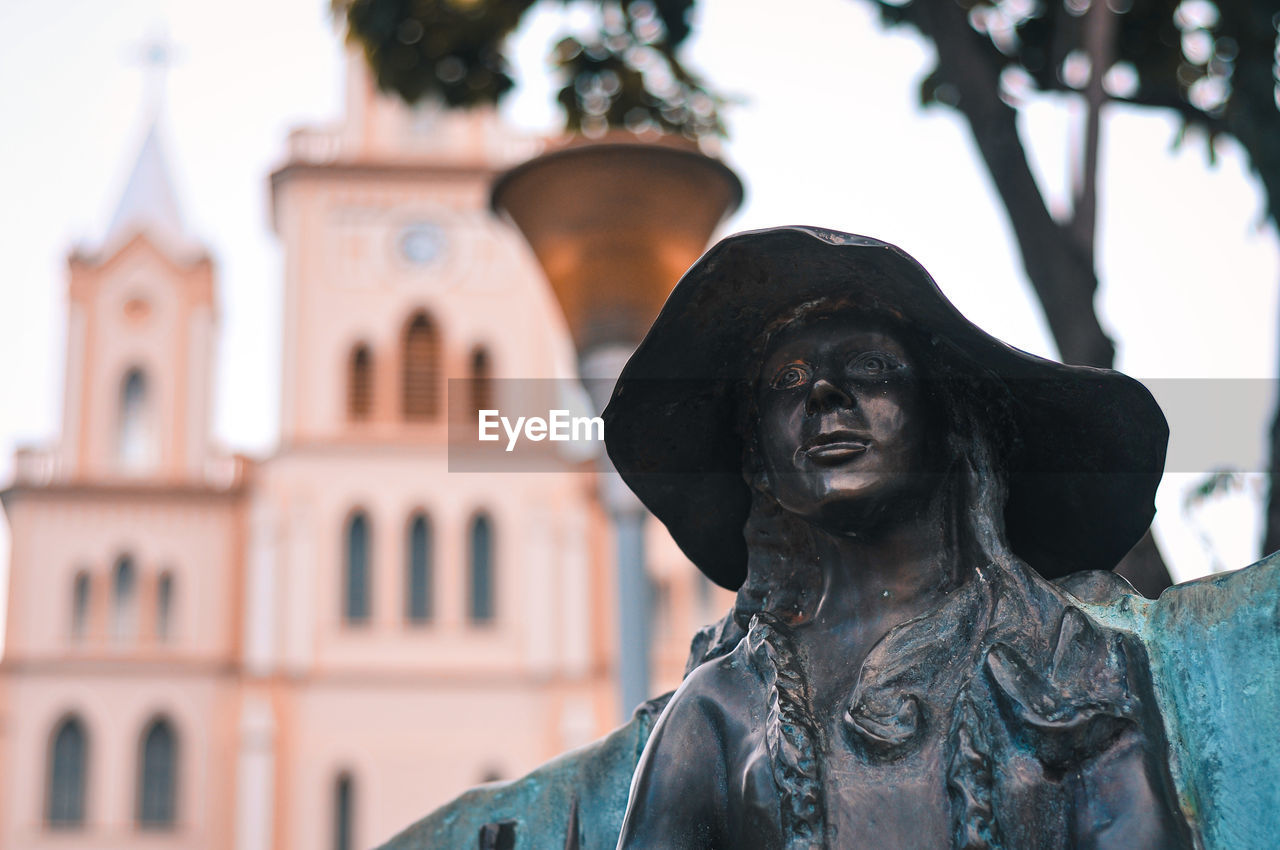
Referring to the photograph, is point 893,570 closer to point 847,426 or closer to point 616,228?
point 847,426

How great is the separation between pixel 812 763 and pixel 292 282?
113ft

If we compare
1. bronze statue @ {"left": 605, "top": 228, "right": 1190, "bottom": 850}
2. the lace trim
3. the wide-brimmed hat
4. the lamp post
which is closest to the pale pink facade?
the lamp post

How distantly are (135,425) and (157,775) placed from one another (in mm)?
7293

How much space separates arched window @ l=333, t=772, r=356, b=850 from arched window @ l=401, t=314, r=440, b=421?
23.5 feet

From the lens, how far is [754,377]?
2.34m

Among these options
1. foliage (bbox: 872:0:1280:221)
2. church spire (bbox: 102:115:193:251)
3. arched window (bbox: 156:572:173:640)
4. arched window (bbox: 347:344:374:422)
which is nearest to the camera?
foliage (bbox: 872:0:1280:221)

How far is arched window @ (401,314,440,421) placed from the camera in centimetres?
3525

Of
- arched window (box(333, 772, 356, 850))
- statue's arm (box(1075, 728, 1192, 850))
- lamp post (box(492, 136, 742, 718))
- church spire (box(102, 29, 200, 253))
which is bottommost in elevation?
arched window (box(333, 772, 356, 850))

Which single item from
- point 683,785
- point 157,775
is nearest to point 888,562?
point 683,785

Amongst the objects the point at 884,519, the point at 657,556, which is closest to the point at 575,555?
the point at 657,556

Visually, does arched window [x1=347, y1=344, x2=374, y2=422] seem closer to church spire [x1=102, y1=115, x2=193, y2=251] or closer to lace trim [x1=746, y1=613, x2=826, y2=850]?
church spire [x1=102, y1=115, x2=193, y2=251]

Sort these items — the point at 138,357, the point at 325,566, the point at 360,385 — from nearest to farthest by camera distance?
the point at 325,566, the point at 360,385, the point at 138,357

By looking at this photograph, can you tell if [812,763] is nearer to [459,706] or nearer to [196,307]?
[459,706]

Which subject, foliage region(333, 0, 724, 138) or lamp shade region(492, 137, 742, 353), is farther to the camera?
foliage region(333, 0, 724, 138)
